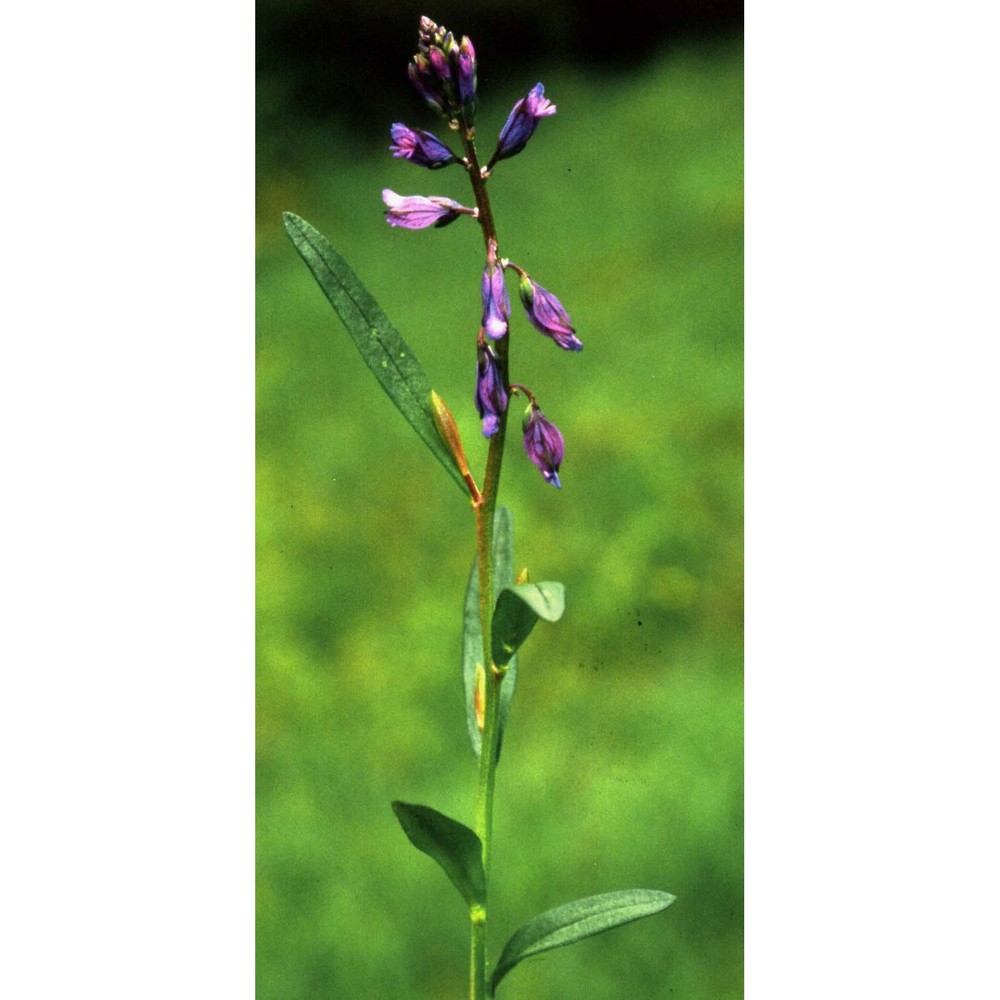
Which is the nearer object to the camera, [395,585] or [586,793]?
[586,793]

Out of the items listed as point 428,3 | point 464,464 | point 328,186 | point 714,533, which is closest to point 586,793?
point 714,533

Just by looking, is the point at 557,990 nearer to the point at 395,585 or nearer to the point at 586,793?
the point at 586,793

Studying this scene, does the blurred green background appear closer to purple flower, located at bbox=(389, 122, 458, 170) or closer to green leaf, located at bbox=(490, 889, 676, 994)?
green leaf, located at bbox=(490, 889, 676, 994)

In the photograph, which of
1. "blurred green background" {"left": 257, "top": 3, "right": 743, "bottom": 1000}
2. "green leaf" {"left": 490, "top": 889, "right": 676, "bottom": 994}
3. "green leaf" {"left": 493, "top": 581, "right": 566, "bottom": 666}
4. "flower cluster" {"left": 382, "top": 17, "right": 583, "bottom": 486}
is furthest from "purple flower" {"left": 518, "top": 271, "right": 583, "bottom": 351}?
"green leaf" {"left": 490, "top": 889, "right": 676, "bottom": 994}

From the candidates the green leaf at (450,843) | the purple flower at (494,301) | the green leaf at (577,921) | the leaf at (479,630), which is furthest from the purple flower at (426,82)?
the green leaf at (577,921)

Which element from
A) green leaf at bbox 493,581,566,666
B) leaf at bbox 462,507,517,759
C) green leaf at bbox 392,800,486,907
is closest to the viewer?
green leaf at bbox 493,581,566,666

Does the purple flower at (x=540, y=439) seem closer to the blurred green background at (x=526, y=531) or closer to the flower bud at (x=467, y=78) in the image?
the flower bud at (x=467, y=78)
